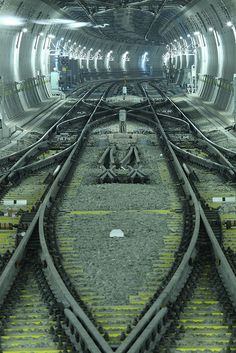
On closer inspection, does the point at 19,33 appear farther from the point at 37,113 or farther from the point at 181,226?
the point at 181,226

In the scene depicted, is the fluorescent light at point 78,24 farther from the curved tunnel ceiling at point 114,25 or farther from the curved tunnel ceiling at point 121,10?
the curved tunnel ceiling at point 121,10

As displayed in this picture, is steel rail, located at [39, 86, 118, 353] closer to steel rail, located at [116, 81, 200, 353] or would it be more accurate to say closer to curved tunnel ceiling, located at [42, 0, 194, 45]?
steel rail, located at [116, 81, 200, 353]

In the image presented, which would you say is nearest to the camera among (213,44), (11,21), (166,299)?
(166,299)

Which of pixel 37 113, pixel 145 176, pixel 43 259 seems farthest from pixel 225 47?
pixel 43 259

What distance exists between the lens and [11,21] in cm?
2280

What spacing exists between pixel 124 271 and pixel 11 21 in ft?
54.9

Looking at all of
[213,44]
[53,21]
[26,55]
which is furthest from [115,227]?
[53,21]

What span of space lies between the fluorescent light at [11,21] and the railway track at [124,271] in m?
9.45

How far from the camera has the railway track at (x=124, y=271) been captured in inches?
242

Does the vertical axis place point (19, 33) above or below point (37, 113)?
above

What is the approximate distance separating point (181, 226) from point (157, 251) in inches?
47.0

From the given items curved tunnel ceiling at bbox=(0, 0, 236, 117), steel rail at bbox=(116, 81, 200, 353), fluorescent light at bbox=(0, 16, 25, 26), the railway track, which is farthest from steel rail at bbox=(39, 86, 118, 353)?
fluorescent light at bbox=(0, 16, 25, 26)

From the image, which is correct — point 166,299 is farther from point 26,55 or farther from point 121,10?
point 121,10

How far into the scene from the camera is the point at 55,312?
664 cm
